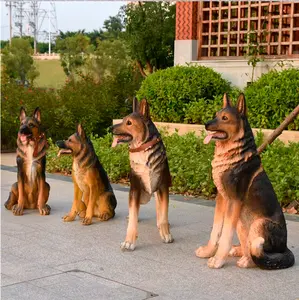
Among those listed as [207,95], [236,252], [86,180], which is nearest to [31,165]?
[86,180]

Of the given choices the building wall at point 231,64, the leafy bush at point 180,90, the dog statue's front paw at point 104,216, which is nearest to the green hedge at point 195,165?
the leafy bush at point 180,90

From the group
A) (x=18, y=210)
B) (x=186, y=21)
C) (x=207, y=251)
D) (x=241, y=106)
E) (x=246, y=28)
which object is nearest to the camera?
(x=241, y=106)

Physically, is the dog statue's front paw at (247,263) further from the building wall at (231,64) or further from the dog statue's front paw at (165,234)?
the building wall at (231,64)

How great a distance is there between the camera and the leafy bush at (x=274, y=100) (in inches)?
480

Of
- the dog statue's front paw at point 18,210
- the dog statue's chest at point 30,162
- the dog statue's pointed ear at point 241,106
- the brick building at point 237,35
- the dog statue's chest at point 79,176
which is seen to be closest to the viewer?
the dog statue's pointed ear at point 241,106

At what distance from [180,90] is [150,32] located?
618cm

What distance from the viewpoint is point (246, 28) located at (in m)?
15.3

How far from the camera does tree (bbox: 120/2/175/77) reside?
19.9 m

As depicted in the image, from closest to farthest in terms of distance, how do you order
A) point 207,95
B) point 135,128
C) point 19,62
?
1. point 135,128
2. point 207,95
3. point 19,62

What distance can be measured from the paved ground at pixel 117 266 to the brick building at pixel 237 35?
6922 mm

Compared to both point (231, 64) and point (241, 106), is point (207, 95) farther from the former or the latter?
point (241, 106)

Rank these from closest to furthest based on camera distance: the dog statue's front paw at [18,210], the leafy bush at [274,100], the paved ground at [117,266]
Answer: the paved ground at [117,266]
the dog statue's front paw at [18,210]
the leafy bush at [274,100]

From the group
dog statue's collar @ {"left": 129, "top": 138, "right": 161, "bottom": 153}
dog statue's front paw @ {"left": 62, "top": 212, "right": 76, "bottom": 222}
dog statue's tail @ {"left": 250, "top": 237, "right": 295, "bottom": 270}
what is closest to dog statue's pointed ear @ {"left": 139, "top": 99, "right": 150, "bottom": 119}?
dog statue's collar @ {"left": 129, "top": 138, "right": 161, "bottom": 153}

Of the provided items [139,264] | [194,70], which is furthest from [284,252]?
[194,70]
